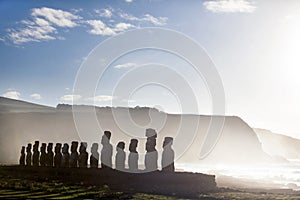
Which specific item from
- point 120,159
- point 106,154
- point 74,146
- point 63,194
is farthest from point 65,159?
point 63,194

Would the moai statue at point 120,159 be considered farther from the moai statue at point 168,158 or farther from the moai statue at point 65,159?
the moai statue at point 65,159

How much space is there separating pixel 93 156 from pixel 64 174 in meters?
2.96

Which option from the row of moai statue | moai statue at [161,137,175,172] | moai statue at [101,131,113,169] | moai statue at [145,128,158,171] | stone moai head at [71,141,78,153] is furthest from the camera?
stone moai head at [71,141,78,153]

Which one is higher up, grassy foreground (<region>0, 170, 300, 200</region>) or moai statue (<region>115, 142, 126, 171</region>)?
moai statue (<region>115, 142, 126, 171</region>)

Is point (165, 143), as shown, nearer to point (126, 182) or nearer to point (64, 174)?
point (126, 182)

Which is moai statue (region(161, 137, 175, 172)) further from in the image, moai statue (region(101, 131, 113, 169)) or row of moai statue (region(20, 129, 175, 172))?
moai statue (region(101, 131, 113, 169))

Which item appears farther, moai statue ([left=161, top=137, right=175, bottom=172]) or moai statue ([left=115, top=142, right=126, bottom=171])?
moai statue ([left=115, top=142, right=126, bottom=171])

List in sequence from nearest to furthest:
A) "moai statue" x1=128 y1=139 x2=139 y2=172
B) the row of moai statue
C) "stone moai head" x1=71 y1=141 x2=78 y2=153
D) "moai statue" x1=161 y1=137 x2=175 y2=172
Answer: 1. "moai statue" x1=161 y1=137 x2=175 y2=172
2. the row of moai statue
3. "moai statue" x1=128 y1=139 x2=139 y2=172
4. "stone moai head" x1=71 y1=141 x2=78 y2=153

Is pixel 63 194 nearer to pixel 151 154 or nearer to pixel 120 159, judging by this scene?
pixel 151 154

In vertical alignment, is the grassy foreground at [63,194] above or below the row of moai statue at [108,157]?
below

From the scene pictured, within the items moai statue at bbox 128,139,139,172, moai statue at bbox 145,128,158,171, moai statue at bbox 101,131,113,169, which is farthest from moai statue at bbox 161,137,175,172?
moai statue at bbox 101,131,113,169

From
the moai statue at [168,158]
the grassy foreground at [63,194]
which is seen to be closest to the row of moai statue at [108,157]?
the moai statue at [168,158]

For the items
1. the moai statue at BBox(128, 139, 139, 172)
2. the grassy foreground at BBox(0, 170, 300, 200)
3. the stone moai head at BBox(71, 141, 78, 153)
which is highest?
the stone moai head at BBox(71, 141, 78, 153)

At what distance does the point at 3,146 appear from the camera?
443 ft
